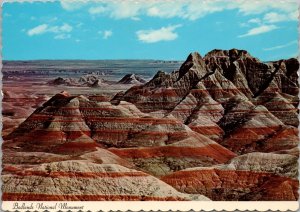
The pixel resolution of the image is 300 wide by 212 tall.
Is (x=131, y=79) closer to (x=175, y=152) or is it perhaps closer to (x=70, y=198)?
(x=175, y=152)

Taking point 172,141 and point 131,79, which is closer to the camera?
point 131,79

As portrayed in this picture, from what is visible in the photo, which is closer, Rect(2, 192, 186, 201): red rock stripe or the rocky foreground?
Rect(2, 192, 186, 201): red rock stripe

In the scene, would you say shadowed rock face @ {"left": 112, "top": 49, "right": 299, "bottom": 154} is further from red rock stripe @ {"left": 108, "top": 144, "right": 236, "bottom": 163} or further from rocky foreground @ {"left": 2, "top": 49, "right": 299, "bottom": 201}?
red rock stripe @ {"left": 108, "top": 144, "right": 236, "bottom": 163}

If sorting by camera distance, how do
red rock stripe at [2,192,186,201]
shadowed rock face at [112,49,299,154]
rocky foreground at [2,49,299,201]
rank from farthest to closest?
shadowed rock face at [112,49,299,154], rocky foreground at [2,49,299,201], red rock stripe at [2,192,186,201]

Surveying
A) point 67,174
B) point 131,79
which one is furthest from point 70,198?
point 131,79

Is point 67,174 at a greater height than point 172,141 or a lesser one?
lesser

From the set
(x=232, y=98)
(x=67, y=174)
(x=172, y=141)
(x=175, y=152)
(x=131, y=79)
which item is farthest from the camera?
(x=232, y=98)

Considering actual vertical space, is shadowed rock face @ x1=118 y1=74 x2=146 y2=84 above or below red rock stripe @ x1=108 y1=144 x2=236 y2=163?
above

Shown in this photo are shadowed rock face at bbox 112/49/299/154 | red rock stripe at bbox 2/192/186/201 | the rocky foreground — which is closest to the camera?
red rock stripe at bbox 2/192/186/201

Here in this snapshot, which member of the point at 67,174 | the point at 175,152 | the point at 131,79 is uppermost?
the point at 131,79

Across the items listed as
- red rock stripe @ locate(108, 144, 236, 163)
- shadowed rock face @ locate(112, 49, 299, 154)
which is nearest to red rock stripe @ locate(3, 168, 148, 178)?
red rock stripe @ locate(108, 144, 236, 163)
